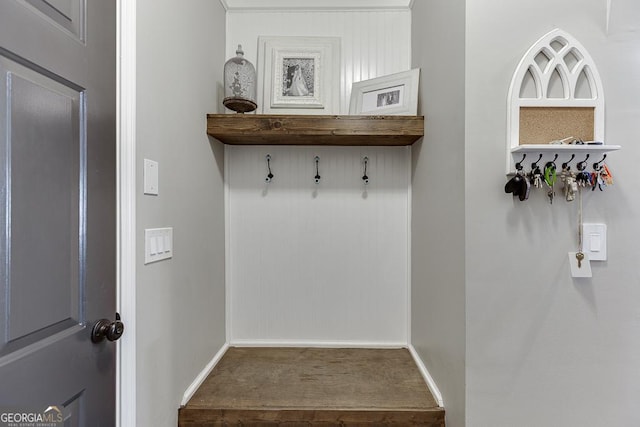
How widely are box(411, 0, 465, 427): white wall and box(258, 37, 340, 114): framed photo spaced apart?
529 millimetres

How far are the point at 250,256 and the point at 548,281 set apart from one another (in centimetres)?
153

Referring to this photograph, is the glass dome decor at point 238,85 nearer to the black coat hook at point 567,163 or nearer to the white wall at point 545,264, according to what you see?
the white wall at point 545,264

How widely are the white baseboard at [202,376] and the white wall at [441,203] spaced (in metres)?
1.15

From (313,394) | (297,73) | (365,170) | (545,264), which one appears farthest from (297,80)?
(313,394)

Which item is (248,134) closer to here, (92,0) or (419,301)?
(92,0)

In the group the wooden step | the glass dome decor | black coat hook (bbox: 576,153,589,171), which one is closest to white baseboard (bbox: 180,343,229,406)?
the wooden step

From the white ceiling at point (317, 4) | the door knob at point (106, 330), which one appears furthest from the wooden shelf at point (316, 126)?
the door knob at point (106, 330)

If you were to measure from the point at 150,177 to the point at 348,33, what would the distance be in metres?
1.51

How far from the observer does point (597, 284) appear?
1.12m

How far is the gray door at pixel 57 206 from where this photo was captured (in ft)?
2.16

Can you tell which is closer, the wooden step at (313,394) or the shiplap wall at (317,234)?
the wooden step at (313,394)

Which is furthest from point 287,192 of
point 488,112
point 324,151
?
point 488,112

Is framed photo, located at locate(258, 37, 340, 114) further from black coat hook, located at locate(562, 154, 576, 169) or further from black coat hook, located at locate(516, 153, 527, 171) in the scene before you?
black coat hook, located at locate(562, 154, 576, 169)

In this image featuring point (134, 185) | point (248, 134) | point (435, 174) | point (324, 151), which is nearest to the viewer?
point (134, 185)
